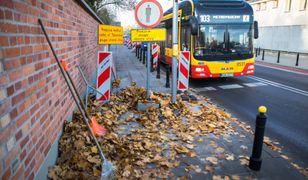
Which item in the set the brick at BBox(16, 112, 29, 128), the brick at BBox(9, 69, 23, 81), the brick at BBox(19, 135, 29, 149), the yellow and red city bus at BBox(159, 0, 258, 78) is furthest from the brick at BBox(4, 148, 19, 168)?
the yellow and red city bus at BBox(159, 0, 258, 78)

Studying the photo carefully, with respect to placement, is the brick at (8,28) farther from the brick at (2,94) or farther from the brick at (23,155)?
the brick at (23,155)

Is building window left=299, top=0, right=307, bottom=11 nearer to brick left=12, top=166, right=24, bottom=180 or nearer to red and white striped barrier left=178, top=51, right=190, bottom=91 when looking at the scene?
red and white striped barrier left=178, top=51, right=190, bottom=91

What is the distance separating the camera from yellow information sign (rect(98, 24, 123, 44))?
21.7 ft

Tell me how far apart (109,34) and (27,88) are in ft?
15.1

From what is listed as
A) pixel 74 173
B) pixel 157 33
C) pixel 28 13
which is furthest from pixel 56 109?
pixel 157 33

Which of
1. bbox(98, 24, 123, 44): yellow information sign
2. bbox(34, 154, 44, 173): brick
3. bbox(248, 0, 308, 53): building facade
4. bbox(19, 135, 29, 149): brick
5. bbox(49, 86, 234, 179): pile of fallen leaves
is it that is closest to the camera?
bbox(19, 135, 29, 149): brick

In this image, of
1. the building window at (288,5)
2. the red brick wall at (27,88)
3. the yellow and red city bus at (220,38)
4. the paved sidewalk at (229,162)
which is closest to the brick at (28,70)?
the red brick wall at (27,88)

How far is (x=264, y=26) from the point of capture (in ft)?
108

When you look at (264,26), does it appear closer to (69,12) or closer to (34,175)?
(69,12)

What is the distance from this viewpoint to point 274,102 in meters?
7.60

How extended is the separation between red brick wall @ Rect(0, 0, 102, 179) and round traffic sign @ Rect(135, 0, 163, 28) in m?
2.45

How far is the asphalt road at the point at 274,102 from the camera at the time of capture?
491cm

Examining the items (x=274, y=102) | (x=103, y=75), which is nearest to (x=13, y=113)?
(x=103, y=75)

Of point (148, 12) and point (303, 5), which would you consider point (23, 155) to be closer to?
point (148, 12)
